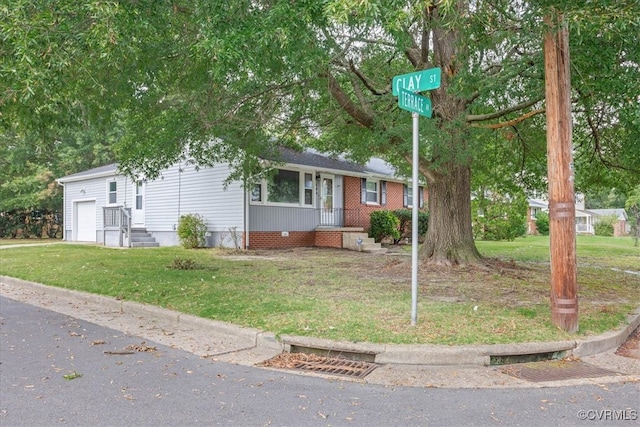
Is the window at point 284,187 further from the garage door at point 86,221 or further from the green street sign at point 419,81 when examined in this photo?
the green street sign at point 419,81

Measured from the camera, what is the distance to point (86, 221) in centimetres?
2406

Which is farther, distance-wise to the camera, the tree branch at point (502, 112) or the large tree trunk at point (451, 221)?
the large tree trunk at point (451, 221)

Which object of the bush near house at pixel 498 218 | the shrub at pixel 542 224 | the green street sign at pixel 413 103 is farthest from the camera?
the shrub at pixel 542 224

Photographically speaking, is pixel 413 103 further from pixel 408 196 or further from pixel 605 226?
pixel 605 226

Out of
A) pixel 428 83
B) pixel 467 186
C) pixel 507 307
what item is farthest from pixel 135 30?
pixel 467 186

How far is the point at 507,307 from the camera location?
23.1 ft

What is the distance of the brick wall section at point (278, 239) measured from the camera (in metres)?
17.8

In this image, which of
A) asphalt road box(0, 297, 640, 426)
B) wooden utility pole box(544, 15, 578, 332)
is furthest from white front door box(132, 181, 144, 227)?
wooden utility pole box(544, 15, 578, 332)

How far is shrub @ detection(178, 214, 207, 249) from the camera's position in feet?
58.6

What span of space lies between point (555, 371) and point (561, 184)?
2193mm

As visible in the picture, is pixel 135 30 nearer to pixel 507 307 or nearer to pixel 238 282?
pixel 238 282

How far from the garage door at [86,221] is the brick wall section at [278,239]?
10.2 m

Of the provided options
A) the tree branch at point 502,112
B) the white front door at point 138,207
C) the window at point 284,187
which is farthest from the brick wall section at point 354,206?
the tree branch at point 502,112

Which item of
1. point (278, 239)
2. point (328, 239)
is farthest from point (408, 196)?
point (278, 239)
